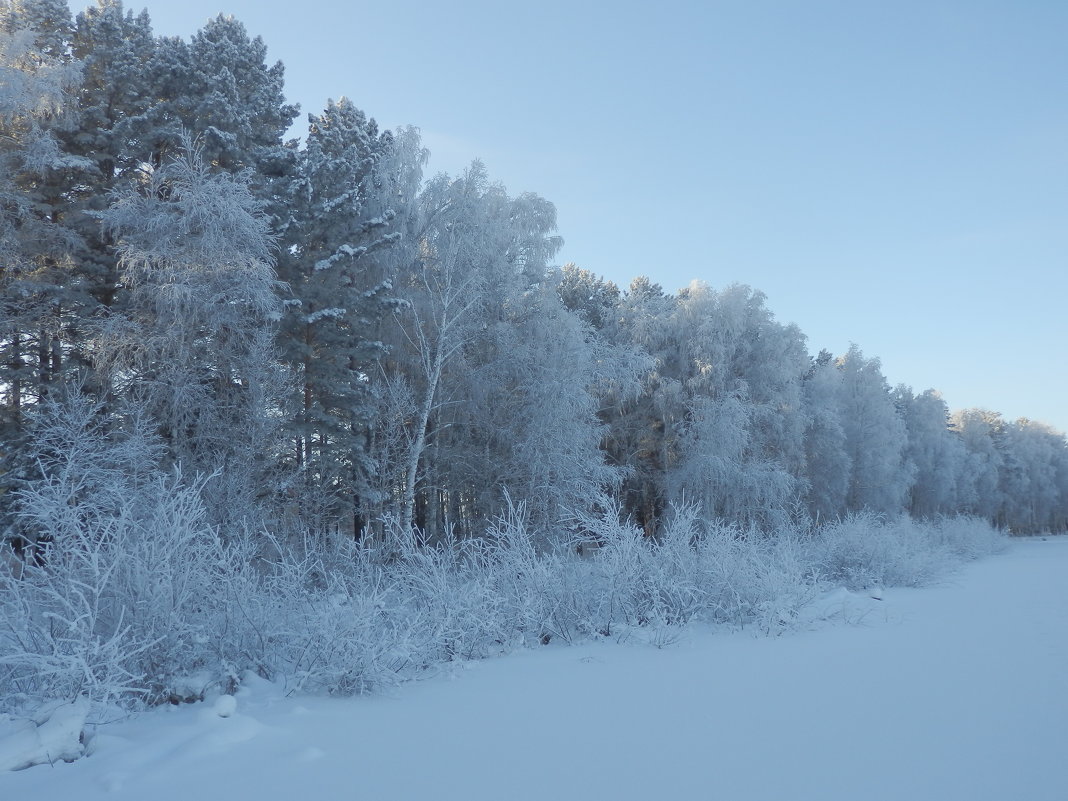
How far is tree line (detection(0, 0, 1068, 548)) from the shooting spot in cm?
1341

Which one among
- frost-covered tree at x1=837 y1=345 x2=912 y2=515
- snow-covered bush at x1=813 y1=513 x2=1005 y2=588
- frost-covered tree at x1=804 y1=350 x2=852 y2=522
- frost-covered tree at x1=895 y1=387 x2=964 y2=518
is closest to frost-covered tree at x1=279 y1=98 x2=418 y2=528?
snow-covered bush at x1=813 y1=513 x2=1005 y2=588

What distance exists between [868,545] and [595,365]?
34.1ft

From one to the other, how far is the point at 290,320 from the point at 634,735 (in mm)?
14482

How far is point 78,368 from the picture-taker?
43.9 ft

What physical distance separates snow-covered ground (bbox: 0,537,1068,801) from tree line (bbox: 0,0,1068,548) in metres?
6.07

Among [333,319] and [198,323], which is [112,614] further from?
[333,319]

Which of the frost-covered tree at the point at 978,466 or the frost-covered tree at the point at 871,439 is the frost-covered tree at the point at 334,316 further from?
the frost-covered tree at the point at 978,466

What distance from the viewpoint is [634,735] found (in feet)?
12.1

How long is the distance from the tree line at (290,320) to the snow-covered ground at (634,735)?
19.9ft

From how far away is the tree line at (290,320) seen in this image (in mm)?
13414

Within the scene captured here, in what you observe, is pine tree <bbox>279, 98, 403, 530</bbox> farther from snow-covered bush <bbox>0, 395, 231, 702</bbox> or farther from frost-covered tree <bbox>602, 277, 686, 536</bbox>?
frost-covered tree <bbox>602, 277, 686, 536</bbox>

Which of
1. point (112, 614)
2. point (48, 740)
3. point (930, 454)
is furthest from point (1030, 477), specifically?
point (48, 740)

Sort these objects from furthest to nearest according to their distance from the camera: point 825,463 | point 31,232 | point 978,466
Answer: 1. point 978,466
2. point 825,463
3. point 31,232

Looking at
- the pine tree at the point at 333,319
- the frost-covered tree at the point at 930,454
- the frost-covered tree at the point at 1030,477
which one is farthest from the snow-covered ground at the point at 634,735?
the frost-covered tree at the point at 1030,477
